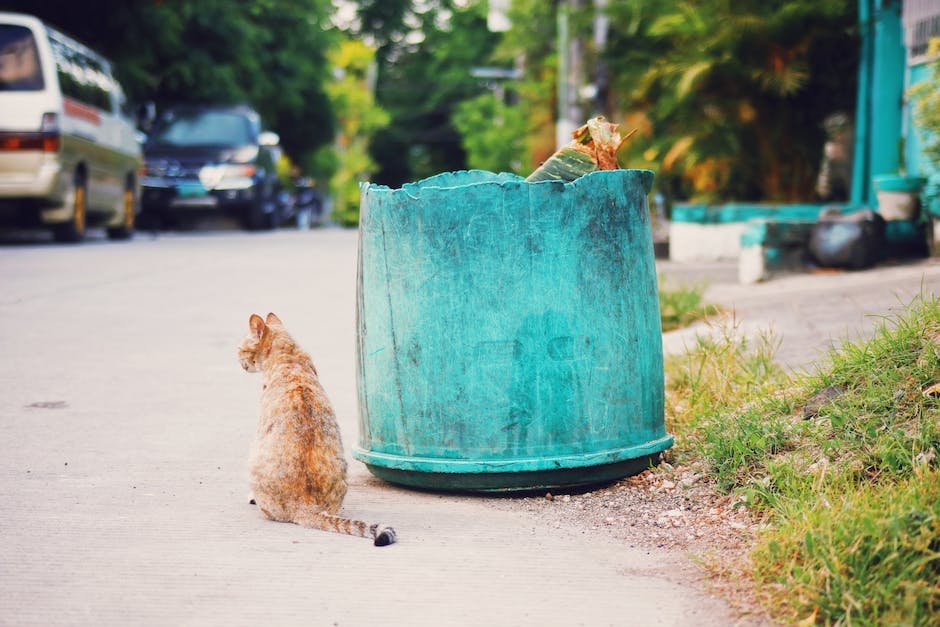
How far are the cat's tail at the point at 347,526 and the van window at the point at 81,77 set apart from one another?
440 inches

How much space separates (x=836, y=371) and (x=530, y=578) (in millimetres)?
1625

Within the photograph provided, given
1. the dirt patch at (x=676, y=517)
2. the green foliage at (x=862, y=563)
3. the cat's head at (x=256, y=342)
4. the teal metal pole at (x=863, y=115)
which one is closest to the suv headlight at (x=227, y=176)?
the teal metal pole at (x=863, y=115)

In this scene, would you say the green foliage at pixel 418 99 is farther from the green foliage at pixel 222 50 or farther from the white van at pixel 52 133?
the white van at pixel 52 133

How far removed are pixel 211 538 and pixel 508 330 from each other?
118 cm

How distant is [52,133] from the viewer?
1304 centimetres

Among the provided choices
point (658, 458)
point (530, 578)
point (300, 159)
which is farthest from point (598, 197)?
point (300, 159)

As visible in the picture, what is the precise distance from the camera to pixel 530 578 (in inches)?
128

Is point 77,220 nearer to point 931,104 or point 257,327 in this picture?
point 931,104

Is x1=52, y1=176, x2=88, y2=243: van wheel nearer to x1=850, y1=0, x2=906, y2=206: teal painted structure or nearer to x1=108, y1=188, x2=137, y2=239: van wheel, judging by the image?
x1=108, y1=188, x2=137, y2=239: van wheel

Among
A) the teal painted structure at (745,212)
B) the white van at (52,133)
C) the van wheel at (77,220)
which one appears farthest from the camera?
the van wheel at (77,220)

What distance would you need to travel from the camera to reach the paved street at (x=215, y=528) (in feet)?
9.96

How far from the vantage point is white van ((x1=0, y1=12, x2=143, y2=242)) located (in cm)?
1291

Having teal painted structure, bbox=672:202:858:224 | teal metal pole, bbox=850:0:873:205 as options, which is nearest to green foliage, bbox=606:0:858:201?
teal metal pole, bbox=850:0:873:205

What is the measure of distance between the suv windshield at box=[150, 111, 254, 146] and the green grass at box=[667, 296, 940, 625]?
15.8 metres
